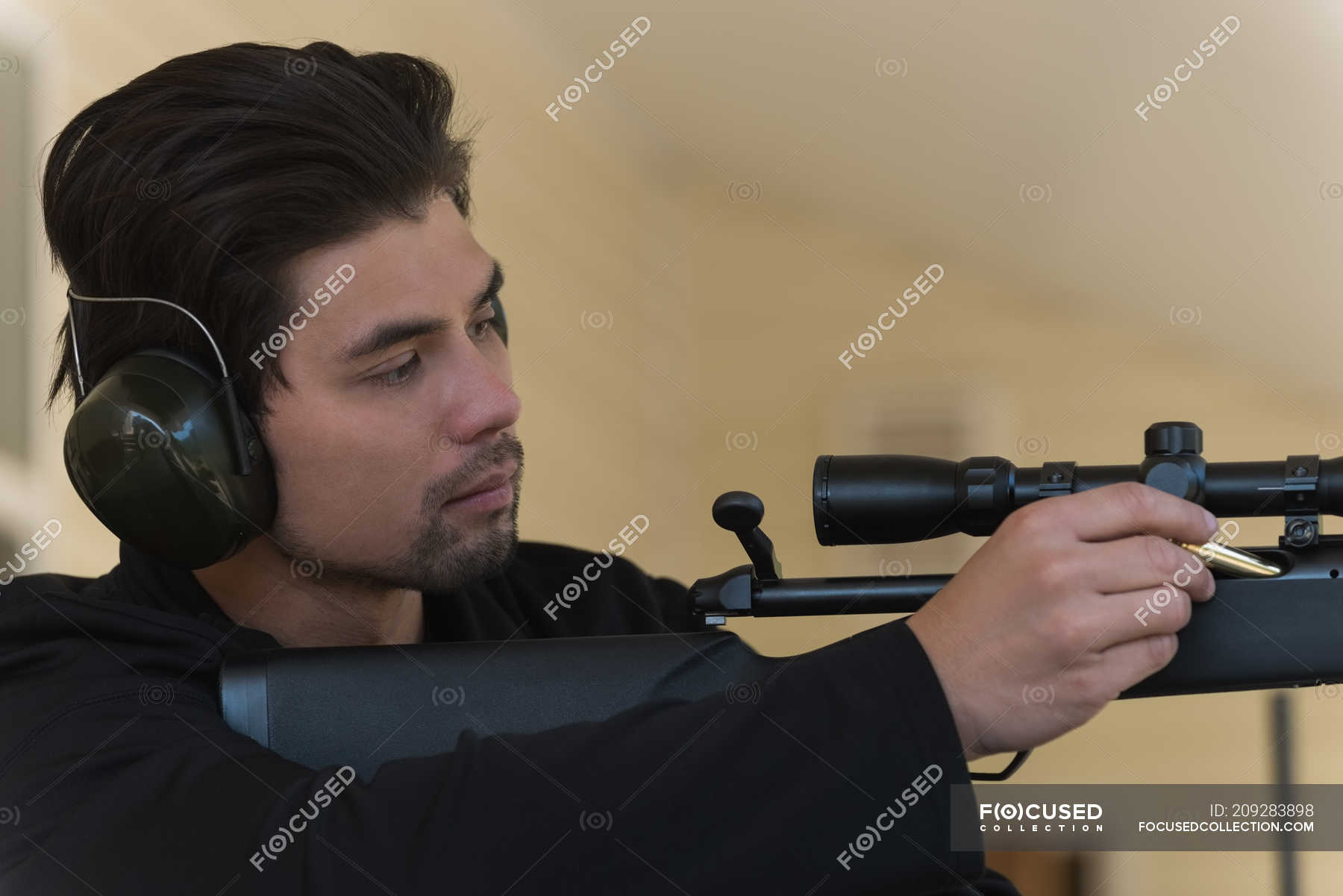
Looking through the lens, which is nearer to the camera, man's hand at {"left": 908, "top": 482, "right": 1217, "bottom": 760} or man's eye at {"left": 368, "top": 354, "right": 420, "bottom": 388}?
man's hand at {"left": 908, "top": 482, "right": 1217, "bottom": 760}

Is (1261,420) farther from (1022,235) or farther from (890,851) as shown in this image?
(890,851)

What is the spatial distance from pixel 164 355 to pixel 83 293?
211 mm

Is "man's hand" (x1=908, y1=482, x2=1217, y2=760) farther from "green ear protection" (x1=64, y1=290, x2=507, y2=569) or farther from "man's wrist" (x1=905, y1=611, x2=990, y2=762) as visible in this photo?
"green ear protection" (x1=64, y1=290, x2=507, y2=569)

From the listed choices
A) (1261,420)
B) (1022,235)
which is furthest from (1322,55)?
(1261,420)

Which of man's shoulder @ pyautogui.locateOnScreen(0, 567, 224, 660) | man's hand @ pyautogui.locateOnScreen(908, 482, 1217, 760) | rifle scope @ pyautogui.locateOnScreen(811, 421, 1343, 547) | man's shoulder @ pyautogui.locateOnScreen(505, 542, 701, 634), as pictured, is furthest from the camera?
man's shoulder @ pyautogui.locateOnScreen(505, 542, 701, 634)

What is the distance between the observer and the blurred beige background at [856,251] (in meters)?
2.71

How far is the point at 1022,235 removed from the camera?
3.72 metres

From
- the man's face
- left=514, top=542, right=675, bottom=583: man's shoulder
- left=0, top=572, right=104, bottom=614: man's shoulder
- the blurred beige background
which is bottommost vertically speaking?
left=0, top=572, right=104, bottom=614: man's shoulder

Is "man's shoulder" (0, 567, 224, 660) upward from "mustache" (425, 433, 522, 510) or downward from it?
Answer: downward

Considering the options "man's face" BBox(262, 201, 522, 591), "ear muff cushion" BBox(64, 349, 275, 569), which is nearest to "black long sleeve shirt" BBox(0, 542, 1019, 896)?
"ear muff cushion" BBox(64, 349, 275, 569)

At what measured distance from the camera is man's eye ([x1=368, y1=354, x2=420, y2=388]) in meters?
1.14

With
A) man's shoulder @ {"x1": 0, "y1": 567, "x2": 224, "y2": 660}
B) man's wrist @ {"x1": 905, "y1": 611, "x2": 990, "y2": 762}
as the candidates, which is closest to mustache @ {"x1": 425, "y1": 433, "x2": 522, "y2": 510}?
man's shoulder @ {"x1": 0, "y1": 567, "x2": 224, "y2": 660}

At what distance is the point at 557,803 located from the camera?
802mm

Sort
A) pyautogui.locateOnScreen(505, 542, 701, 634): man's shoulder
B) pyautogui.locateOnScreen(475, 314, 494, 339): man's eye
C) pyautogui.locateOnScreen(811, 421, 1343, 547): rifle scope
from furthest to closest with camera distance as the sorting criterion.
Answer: pyautogui.locateOnScreen(505, 542, 701, 634): man's shoulder → pyautogui.locateOnScreen(475, 314, 494, 339): man's eye → pyautogui.locateOnScreen(811, 421, 1343, 547): rifle scope
